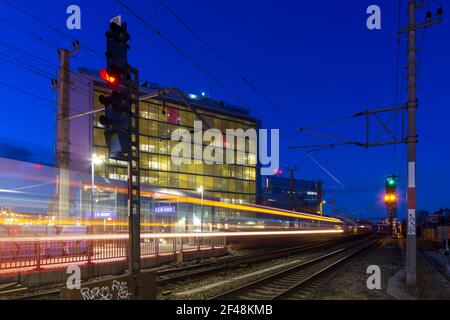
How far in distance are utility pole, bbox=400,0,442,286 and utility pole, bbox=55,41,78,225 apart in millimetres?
13852

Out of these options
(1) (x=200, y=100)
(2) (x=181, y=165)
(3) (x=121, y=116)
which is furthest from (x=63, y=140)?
(1) (x=200, y=100)

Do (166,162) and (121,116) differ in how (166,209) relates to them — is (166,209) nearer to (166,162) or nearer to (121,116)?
(121,116)

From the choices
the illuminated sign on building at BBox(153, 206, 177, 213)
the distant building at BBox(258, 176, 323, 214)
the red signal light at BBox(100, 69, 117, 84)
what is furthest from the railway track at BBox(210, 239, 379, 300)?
the distant building at BBox(258, 176, 323, 214)

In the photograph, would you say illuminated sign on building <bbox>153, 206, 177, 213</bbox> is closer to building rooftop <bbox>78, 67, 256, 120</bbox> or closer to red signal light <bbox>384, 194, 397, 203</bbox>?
red signal light <bbox>384, 194, 397, 203</bbox>

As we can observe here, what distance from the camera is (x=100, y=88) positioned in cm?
4984

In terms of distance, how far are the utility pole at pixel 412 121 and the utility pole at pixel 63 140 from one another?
13.9 metres

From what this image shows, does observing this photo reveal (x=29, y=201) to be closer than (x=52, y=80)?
No

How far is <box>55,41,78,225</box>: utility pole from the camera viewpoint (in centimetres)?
1712

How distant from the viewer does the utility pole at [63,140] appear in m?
17.1

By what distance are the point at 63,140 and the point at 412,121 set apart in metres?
14.2

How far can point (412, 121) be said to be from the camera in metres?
14.1
